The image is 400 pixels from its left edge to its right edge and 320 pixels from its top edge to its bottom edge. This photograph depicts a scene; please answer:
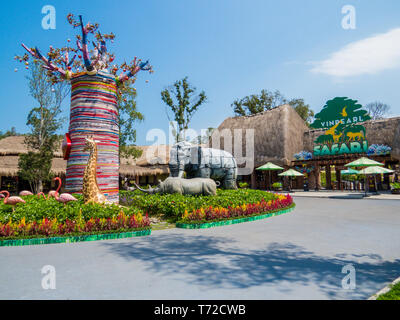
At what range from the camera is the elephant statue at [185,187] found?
384 inches

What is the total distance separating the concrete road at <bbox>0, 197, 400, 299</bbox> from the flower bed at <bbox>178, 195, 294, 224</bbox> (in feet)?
2.79

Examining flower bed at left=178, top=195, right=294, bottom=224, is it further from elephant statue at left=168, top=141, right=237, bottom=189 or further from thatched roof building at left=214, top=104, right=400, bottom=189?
thatched roof building at left=214, top=104, right=400, bottom=189

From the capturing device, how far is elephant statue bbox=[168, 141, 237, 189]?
11.5 metres

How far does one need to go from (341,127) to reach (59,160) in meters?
22.6

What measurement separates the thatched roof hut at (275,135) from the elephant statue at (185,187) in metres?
16.9

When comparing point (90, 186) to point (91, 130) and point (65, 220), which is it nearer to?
point (65, 220)

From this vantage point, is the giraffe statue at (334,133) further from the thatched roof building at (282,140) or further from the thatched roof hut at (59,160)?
the thatched roof hut at (59,160)

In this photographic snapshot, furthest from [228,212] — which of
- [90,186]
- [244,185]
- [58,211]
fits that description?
[244,185]

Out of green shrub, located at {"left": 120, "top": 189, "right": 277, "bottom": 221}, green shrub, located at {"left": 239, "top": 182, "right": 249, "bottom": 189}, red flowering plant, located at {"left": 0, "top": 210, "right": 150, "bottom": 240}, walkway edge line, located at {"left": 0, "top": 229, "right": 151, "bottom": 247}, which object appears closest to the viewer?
walkway edge line, located at {"left": 0, "top": 229, "right": 151, "bottom": 247}

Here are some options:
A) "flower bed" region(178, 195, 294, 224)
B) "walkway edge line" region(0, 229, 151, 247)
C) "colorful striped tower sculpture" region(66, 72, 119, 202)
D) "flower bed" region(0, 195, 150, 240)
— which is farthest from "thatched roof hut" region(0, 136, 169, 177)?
"flower bed" region(178, 195, 294, 224)

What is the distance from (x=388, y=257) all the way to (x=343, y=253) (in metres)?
0.65

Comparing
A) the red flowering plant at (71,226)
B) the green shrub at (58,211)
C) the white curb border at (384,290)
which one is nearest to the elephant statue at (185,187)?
the green shrub at (58,211)

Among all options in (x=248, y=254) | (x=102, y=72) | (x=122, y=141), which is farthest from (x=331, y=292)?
(x=122, y=141)
